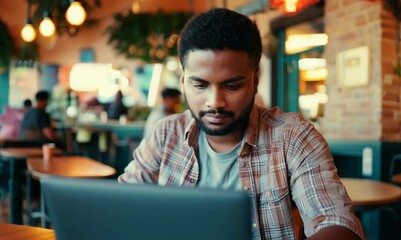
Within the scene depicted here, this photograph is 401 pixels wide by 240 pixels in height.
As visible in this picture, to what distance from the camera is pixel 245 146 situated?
4.08ft

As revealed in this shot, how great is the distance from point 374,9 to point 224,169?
356cm

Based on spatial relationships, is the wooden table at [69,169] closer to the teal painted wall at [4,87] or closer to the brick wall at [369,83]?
the brick wall at [369,83]

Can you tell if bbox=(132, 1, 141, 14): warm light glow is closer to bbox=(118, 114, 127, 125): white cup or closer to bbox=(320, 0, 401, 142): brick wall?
bbox=(118, 114, 127, 125): white cup

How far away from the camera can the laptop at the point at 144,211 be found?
1.94 ft

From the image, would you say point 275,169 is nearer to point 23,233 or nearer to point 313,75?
point 23,233

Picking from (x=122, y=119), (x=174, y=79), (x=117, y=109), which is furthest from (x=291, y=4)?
(x=174, y=79)

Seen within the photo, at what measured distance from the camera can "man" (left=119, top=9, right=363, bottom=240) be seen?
1.09 metres

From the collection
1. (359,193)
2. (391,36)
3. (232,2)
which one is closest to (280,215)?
(359,193)

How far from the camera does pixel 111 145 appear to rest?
348 inches

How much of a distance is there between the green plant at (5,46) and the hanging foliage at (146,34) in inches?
112

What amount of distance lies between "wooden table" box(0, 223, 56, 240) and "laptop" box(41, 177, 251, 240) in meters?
0.49

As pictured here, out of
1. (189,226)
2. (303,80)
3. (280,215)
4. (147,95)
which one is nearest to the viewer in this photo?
(189,226)

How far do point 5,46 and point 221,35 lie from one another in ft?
35.4

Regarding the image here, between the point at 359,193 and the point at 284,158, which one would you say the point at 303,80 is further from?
the point at 284,158
